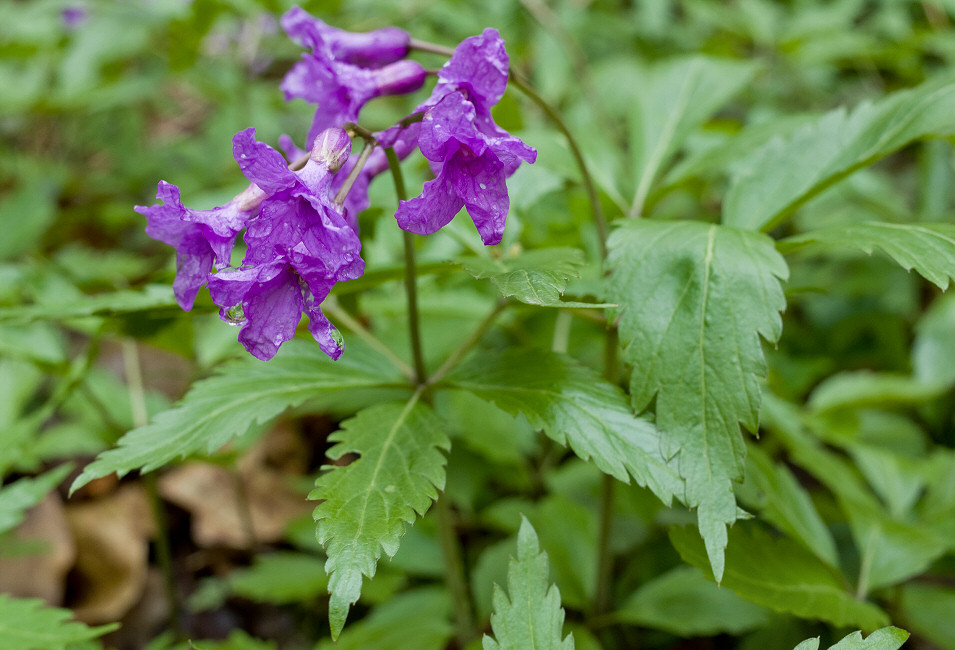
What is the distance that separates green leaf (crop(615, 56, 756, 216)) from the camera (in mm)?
1870

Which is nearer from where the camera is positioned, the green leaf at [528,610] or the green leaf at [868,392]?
the green leaf at [528,610]

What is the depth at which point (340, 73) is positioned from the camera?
136 cm

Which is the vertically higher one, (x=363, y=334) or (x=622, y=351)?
(x=622, y=351)

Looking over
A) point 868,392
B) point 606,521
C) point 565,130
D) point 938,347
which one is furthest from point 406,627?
point 938,347

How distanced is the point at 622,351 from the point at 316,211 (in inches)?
23.2

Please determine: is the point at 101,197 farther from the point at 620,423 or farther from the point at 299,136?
the point at 620,423

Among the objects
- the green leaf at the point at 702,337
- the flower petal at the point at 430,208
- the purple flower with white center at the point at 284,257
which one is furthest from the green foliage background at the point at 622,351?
the purple flower with white center at the point at 284,257

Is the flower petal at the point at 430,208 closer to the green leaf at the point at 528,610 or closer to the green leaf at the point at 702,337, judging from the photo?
the green leaf at the point at 702,337

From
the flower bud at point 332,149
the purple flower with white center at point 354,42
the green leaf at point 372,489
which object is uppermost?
the purple flower with white center at point 354,42

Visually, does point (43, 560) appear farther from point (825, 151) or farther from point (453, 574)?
point (825, 151)

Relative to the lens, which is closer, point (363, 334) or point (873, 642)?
point (873, 642)

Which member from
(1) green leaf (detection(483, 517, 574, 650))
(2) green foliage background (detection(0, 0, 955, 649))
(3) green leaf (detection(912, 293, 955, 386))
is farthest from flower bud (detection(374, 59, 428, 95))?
(3) green leaf (detection(912, 293, 955, 386))

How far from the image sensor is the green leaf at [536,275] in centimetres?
107

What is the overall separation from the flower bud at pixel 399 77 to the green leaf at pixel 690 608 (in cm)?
138
